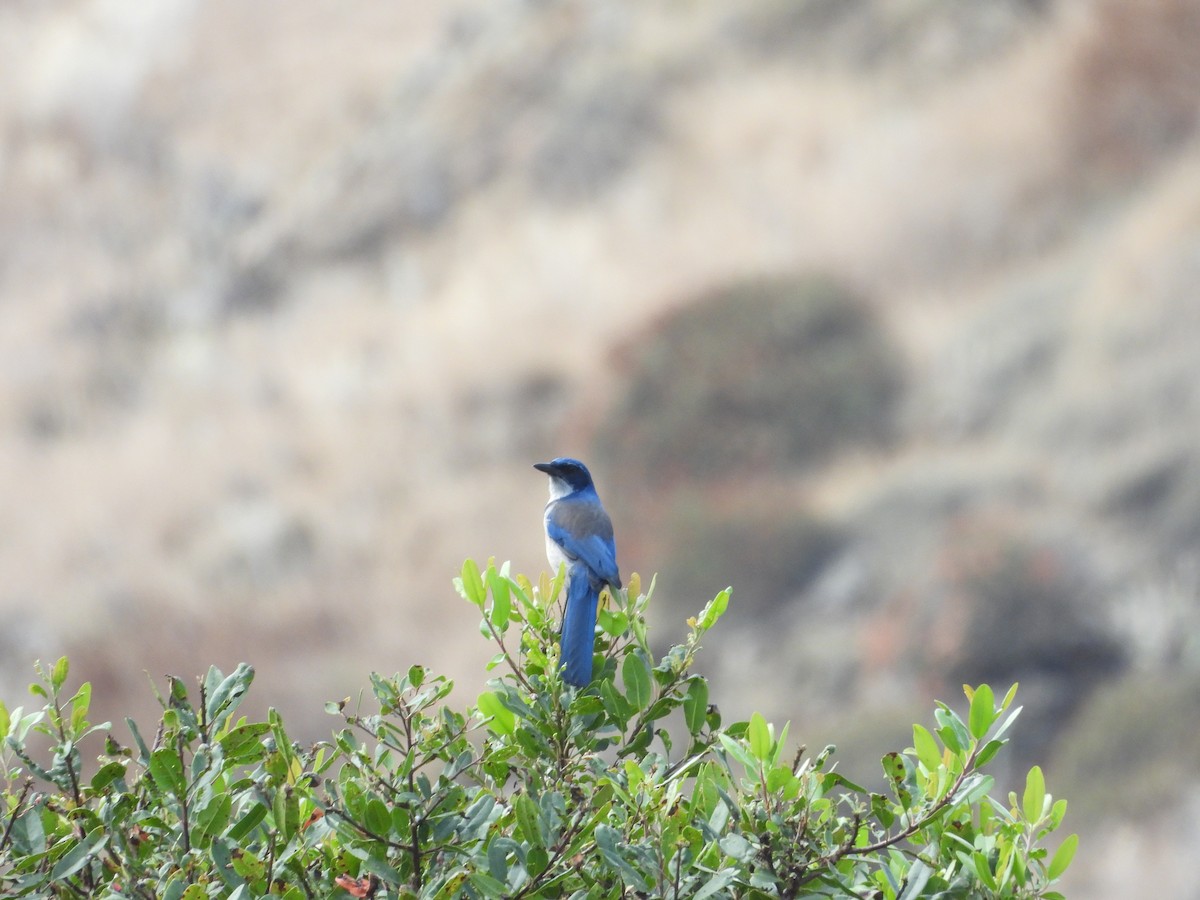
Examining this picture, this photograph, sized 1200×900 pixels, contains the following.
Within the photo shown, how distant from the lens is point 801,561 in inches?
649

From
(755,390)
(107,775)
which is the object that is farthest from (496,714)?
(755,390)

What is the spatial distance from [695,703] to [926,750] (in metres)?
0.36

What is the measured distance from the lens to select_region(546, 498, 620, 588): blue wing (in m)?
3.58

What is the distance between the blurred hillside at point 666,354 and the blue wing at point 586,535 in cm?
880

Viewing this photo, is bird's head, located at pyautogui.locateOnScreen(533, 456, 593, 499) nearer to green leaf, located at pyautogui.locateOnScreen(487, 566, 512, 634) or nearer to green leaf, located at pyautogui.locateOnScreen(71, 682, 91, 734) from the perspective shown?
green leaf, located at pyautogui.locateOnScreen(487, 566, 512, 634)

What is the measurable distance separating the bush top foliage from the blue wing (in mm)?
1350

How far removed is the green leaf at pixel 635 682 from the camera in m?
2.06

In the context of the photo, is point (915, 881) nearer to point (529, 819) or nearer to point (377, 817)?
point (529, 819)

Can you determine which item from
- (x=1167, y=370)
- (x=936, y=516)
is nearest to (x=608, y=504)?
(x=936, y=516)

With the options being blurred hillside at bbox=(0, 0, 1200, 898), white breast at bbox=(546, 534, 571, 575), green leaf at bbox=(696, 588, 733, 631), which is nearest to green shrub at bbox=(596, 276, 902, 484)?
blurred hillside at bbox=(0, 0, 1200, 898)

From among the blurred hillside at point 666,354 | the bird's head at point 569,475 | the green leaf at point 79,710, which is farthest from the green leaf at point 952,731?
the blurred hillside at point 666,354

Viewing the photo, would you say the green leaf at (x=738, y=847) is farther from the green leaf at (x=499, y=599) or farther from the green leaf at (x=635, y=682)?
the green leaf at (x=499, y=599)

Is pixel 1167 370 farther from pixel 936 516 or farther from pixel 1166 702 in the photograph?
pixel 1166 702

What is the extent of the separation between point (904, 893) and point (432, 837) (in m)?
0.63
